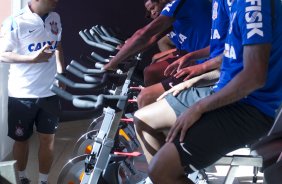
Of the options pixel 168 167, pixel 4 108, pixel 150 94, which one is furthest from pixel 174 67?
pixel 4 108

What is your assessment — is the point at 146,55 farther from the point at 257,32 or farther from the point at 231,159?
the point at 257,32

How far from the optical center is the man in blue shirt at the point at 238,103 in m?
1.58

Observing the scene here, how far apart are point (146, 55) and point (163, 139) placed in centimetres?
371

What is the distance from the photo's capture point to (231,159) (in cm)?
206

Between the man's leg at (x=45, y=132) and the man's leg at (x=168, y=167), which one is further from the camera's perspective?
the man's leg at (x=45, y=132)

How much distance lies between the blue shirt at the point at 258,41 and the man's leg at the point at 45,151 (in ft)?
6.68

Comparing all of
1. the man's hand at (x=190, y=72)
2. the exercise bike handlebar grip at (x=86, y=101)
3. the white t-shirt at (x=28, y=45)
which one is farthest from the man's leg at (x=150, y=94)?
the white t-shirt at (x=28, y=45)

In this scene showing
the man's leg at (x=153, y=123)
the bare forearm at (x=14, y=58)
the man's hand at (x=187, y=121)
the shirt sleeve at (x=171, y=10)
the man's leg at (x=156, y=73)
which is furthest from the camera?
the bare forearm at (x=14, y=58)

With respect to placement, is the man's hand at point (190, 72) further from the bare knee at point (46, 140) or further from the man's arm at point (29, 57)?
the bare knee at point (46, 140)

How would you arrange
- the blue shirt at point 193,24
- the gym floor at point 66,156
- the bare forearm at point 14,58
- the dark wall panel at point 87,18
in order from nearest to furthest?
the blue shirt at point 193,24
the bare forearm at point 14,58
the gym floor at point 66,156
the dark wall panel at point 87,18

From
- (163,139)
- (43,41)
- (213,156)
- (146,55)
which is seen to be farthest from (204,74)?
(146,55)

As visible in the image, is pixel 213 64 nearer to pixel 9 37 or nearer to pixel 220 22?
pixel 220 22

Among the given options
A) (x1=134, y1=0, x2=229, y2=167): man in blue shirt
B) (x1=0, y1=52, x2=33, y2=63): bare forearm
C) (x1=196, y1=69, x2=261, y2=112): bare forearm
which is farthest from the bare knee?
(x1=196, y1=69, x2=261, y2=112): bare forearm

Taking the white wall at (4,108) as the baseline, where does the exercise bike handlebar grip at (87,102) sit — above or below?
above
